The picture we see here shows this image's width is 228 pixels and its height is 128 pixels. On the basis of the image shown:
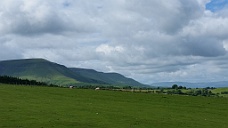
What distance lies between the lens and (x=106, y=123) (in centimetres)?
4344

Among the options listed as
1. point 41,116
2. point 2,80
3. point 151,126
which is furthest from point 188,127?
point 2,80

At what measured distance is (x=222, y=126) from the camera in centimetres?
4747

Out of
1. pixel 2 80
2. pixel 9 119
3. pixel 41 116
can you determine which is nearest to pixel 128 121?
pixel 41 116

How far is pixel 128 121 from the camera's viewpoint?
1825 inches

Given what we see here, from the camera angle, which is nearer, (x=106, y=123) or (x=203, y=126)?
(x=106, y=123)

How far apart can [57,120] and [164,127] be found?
1439cm

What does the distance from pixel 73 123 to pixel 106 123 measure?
15.1 feet

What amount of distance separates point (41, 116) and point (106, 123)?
1021 cm

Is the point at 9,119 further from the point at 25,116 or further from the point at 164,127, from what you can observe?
the point at 164,127

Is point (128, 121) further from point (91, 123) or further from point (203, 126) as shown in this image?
point (203, 126)

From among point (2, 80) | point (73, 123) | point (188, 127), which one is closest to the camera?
point (73, 123)

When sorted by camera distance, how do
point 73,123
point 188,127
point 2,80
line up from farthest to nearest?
point 2,80 < point 188,127 < point 73,123

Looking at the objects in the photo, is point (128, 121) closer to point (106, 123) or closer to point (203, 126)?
point (106, 123)

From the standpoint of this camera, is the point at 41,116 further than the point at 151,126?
Yes
